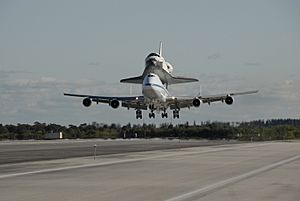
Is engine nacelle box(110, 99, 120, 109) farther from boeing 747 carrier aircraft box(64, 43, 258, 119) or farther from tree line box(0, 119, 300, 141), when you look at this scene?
tree line box(0, 119, 300, 141)

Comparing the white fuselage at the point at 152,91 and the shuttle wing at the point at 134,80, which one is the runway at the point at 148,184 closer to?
the white fuselage at the point at 152,91

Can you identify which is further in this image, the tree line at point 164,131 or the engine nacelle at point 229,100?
the tree line at point 164,131

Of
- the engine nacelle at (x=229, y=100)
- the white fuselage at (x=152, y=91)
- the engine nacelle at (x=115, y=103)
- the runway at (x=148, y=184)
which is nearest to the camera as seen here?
the runway at (x=148, y=184)

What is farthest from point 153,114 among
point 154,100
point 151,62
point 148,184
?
point 148,184

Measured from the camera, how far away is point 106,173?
31375mm

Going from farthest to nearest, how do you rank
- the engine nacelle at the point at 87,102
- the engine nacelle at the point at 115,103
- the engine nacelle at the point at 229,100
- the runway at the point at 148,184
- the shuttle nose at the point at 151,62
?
the shuttle nose at the point at 151,62, the engine nacelle at the point at 229,100, the engine nacelle at the point at 115,103, the engine nacelle at the point at 87,102, the runway at the point at 148,184

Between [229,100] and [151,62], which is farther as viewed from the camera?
[151,62]

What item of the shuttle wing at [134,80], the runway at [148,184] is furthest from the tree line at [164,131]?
the runway at [148,184]

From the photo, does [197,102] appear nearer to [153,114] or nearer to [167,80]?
[153,114]

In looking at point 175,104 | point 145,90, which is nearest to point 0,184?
point 145,90

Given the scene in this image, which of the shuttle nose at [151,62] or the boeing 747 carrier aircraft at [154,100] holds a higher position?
the shuttle nose at [151,62]

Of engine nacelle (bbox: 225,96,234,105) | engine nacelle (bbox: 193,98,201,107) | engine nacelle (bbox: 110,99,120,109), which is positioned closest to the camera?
engine nacelle (bbox: 110,99,120,109)

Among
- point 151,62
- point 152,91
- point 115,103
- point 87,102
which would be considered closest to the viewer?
point 152,91

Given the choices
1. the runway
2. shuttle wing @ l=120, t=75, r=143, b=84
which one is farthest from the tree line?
the runway
